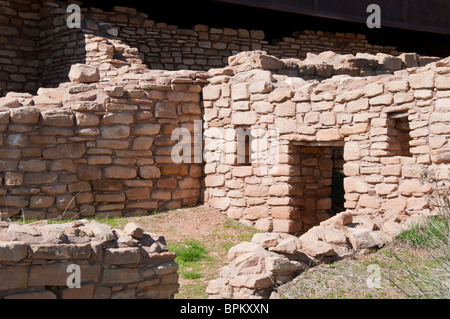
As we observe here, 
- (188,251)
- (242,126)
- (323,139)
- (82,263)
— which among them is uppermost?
(242,126)

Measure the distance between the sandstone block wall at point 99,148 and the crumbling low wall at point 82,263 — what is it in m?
3.49

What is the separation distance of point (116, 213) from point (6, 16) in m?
5.74

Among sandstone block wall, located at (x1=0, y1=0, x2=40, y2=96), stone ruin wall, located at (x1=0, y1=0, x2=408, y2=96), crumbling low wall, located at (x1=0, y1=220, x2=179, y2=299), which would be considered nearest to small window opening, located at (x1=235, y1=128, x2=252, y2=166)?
stone ruin wall, located at (x1=0, y1=0, x2=408, y2=96)

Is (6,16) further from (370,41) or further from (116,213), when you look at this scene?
(370,41)

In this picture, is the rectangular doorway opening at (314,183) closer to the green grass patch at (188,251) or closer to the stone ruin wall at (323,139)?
the stone ruin wall at (323,139)

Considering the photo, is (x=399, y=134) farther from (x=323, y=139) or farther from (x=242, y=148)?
(x=242, y=148)

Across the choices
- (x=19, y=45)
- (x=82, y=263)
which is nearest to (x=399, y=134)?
(x=82, y=263)

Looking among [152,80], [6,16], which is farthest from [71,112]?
[6,16]

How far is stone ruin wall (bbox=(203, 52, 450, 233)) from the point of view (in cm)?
777

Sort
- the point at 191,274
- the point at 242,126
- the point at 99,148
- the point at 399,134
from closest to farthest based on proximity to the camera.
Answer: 1. the point at 191,274
2. the point at 399,134
3. the point at 99,148
4. the point at 242,126

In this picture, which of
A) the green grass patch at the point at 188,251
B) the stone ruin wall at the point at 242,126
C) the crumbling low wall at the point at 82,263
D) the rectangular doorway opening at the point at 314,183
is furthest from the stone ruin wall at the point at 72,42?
the crumbling low wall at the point at 82,263

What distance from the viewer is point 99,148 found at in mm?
9344

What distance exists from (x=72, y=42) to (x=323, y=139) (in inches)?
232

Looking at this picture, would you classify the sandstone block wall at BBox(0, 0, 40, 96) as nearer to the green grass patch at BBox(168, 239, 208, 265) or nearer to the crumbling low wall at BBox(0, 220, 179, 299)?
the green grass patch at BBox(168, 239, 208, 265)
